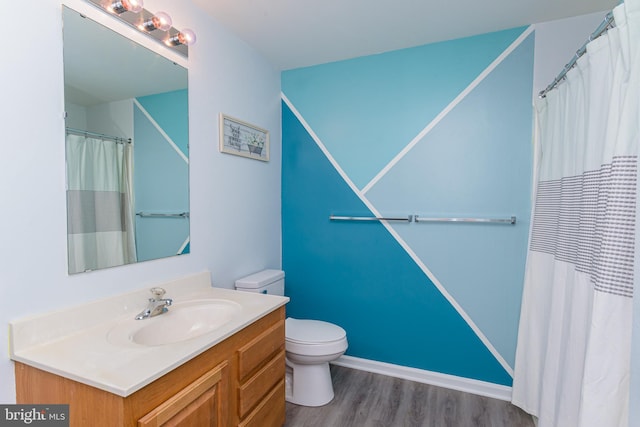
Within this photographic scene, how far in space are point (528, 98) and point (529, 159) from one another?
1.29ft

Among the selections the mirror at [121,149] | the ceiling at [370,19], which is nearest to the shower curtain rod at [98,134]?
the mirror at [121,149]

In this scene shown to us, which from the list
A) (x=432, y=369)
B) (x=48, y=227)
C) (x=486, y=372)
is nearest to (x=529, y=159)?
(x=486, y=372)

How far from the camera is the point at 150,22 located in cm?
148

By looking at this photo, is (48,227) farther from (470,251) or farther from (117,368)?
(470,251)

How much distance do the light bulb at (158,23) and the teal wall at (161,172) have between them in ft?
0.99

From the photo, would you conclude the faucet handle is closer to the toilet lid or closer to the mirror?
the mirror

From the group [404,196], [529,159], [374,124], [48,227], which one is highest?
[374,124]

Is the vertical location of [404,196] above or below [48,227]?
above

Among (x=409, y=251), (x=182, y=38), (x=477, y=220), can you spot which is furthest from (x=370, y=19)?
(x=409, y=251)

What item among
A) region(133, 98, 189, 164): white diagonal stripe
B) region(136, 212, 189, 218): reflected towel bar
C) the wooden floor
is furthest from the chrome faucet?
the wooden floor

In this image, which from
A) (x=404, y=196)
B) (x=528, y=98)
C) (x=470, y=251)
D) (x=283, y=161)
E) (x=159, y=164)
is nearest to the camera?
(x=159, y=164)

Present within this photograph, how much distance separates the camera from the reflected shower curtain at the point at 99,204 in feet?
4.11

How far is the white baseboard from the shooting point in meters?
2.14

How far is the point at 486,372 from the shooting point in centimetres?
217
